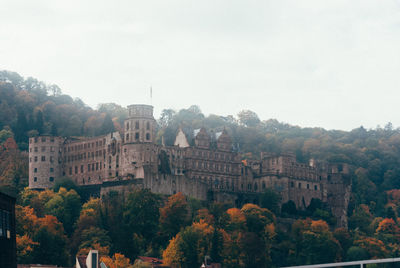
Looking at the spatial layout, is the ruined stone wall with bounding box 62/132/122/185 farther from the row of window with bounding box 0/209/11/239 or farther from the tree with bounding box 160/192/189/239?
the row of window with bounding box 0/209/11/239

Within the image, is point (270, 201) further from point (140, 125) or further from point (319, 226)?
point (140, 125)

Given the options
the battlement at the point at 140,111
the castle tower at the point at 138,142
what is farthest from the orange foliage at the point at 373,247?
the battlement at the point at 140,111

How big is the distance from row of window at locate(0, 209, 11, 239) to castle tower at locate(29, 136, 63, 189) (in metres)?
96.1

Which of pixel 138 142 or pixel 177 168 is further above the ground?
pixel 138 142

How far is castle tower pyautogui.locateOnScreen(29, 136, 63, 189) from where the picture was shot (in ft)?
495

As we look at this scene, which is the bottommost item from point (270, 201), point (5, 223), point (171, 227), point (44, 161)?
point (5, 223)

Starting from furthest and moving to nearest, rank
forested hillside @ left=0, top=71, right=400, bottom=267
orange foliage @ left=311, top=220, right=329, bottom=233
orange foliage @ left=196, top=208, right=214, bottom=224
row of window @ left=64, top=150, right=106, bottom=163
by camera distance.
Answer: row of window @ left=64, top=150, right=106, bottom=163 → orange foliage @ left=311, top=220, right=329, bottom=233 → orange foliage @ left=196, top=208, right=214, bottom=224 → forested hillside @ left=0, top=71, right=400, bottom=267

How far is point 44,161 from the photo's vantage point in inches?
5989

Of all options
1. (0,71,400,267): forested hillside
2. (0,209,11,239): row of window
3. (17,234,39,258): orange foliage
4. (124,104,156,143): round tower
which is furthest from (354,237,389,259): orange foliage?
(0,209,11,239): row of window

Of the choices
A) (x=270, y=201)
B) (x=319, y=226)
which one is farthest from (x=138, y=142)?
(x=319, y=226)

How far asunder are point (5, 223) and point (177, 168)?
96619 millimetres

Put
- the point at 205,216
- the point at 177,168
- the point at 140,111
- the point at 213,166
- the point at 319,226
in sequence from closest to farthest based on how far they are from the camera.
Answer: the point at 205,216 → the point at 140,111 → the point at 319,226 → the point at 177,168 → the point at 213,166

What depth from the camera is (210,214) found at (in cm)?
13900

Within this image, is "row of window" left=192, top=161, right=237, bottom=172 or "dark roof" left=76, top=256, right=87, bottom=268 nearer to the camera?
"dark roof" left=76, top=256, right=87, bottom=268
